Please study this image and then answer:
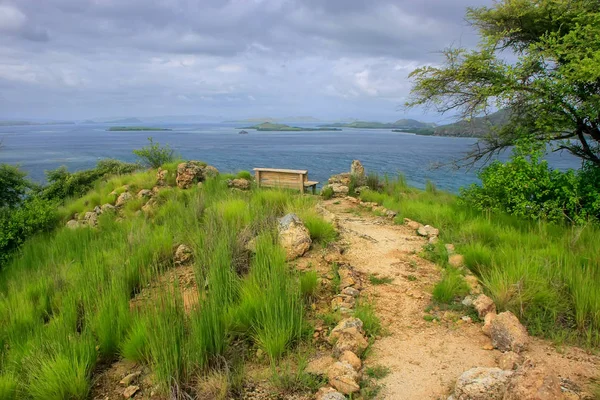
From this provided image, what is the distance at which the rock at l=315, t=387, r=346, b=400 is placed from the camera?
2629 millimetres

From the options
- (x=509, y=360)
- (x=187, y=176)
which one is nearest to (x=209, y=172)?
(x=187, y=176)

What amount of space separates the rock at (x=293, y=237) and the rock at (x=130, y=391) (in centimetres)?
246

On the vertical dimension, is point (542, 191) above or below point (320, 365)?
above

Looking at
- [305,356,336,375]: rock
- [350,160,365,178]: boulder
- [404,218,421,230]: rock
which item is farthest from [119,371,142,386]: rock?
[350,160,365,178]: boulder

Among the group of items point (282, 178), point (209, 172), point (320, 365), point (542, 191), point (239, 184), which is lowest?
point (320, 365)

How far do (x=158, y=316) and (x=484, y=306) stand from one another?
320 centimetres

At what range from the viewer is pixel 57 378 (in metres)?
2.94

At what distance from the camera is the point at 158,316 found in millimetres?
3180

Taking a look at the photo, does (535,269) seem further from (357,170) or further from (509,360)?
(357,170)

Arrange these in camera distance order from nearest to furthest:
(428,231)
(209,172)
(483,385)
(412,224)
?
1. (483,385)
2. (428,231)
3. (412,224)
4. (209,172)

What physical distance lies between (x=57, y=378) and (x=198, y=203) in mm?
4857

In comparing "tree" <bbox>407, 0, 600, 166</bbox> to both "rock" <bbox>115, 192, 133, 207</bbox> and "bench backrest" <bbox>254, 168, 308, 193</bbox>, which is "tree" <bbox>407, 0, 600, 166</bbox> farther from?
"rock" <bbox>115, 192, 133, 207</bbox>

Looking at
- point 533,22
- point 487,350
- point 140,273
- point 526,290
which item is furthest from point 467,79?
point 140,273

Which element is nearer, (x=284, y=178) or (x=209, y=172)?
(x=284, y=178)
